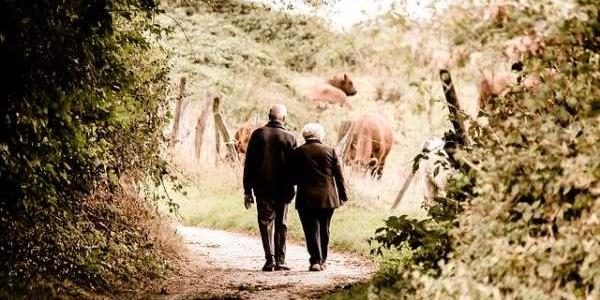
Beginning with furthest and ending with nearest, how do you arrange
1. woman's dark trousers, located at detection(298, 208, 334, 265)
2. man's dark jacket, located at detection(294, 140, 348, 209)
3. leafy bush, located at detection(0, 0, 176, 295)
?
woman's dark trousers, located at detection(298, 208, 334, 265), man's dark jacket, located at detection(294, 140, 348, 209), leafy bush, located at detection(0, 0, 176, 295)

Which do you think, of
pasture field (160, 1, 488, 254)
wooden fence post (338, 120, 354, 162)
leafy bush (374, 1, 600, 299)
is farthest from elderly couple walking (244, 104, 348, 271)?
wooden fence post (338, 120, 354, 162)

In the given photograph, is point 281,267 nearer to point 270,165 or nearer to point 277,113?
point 270,165

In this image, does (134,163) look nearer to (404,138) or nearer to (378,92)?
(404,138)

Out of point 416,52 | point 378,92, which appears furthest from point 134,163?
point 378,92

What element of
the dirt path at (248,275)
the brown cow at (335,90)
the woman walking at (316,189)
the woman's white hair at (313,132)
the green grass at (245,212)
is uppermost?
the brown cow at (335,90)

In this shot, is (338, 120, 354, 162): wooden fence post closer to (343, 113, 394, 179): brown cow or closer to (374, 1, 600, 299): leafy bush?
(343, 113, 394, 179): brown cow

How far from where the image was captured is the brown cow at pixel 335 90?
30.3 m

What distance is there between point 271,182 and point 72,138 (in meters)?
3.54

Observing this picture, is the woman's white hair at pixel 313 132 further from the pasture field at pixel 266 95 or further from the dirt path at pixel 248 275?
the dirt path at pixel 248 275

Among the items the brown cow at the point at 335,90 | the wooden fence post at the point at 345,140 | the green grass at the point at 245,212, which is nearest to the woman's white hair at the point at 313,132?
the green grass at the point at 245,212

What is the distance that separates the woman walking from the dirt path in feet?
1.31

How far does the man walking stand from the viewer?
31.1ft

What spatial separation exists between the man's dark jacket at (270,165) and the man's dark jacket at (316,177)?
0.14 meters

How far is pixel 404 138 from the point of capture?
32125mm
